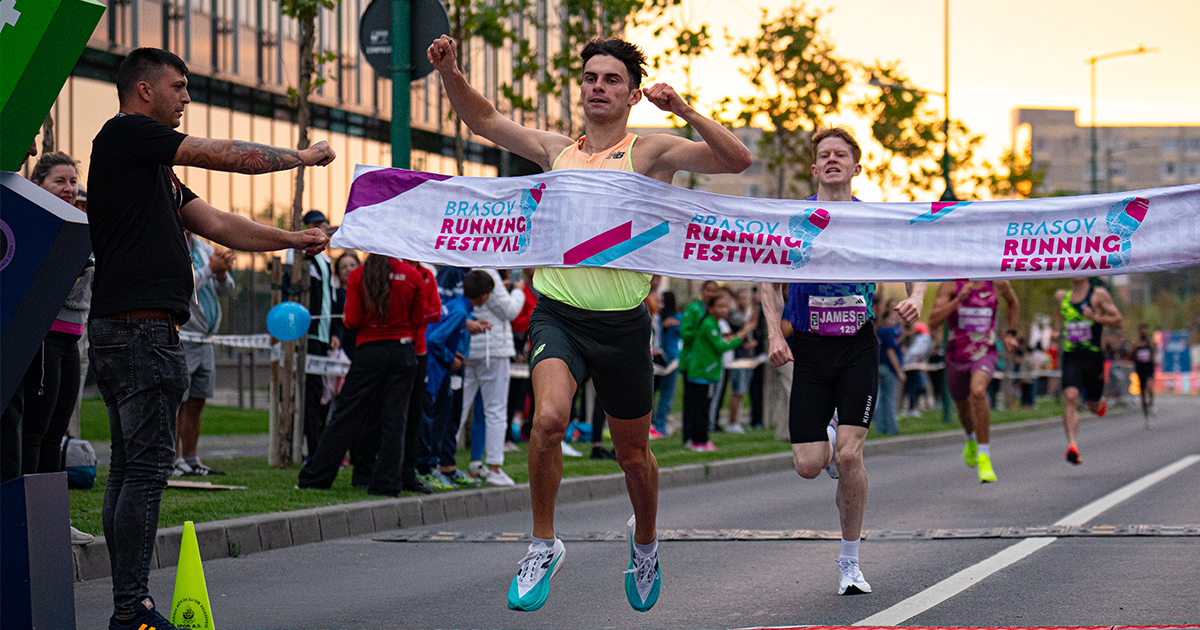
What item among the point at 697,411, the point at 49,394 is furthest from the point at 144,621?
the point at 697,411

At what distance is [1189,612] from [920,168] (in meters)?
25.4

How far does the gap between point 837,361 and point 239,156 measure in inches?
124

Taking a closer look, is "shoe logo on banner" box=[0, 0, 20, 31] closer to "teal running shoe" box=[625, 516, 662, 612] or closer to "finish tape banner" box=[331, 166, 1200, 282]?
"finish tape banner" box=[331, 166, 1200, 282]

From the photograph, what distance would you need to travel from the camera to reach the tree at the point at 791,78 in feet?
75.0

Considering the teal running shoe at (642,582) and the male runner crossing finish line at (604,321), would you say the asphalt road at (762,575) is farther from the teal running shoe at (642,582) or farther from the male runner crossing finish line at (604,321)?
the male runner crossing finish line at (604,321)

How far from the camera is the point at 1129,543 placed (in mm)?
7949

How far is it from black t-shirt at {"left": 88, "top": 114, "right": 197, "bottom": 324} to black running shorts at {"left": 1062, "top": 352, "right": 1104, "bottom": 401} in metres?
11.2

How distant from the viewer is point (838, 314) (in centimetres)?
680

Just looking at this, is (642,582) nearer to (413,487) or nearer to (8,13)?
(8,13)

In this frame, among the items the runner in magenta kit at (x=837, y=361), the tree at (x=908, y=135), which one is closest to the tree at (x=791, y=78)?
the tree at (x=908, y=135)

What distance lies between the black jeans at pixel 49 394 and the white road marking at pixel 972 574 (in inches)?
163

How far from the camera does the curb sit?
7562 mm

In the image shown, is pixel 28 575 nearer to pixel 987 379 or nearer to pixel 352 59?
pixel 987 379

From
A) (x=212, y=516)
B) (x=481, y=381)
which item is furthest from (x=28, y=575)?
→ (x=481, y=381)
